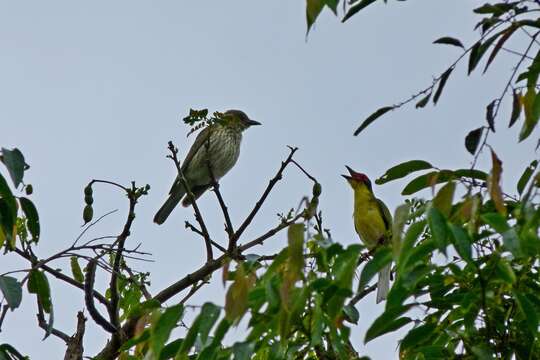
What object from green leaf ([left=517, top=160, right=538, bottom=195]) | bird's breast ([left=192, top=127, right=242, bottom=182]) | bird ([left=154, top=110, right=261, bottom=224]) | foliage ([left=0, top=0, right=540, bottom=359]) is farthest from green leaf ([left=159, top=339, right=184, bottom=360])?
bird's breast ([left=192, top=127, right=242, bottom=182])

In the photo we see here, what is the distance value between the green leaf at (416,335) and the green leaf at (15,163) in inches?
47.8

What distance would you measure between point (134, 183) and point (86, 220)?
0.26 meters

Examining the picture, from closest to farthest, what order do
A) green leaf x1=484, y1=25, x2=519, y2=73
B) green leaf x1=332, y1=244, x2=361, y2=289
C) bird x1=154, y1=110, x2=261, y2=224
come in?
1. green leaf x1=332, y1=244, x2=361, y2=289
2. green leaf x1=484, y1=25, x2=519, y2=73
3. bird x1=154, y1=110, x2=261, y2=224

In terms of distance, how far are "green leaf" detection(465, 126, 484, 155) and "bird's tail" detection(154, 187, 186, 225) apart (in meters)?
8.21

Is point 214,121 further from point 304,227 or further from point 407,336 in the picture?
point 304,227

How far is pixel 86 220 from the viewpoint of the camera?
4051 mm

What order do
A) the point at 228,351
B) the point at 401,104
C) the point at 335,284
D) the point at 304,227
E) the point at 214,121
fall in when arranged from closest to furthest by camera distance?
the point at 304,227
the point at 335,284
the point at 228,351
the point at 401,104
the point at 214,121

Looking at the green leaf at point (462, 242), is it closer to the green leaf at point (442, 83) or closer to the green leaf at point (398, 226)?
the green leaf at point (398, 226)

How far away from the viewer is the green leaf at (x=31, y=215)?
10.2 ft

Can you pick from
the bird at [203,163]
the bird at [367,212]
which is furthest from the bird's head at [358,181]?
the bird at [203,163]

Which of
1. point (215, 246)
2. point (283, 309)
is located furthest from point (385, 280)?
point (283, 309)

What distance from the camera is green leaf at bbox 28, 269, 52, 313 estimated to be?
3.19 m

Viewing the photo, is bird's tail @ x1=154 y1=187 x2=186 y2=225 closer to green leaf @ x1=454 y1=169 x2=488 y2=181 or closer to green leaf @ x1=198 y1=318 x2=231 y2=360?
green leaf @ x1=454 y1=169 x2=488 y2=181

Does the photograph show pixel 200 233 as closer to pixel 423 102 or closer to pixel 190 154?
pixel 423 102
